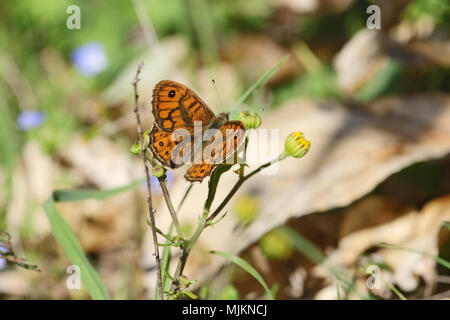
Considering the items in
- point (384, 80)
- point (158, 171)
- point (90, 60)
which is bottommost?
point (158, 171)

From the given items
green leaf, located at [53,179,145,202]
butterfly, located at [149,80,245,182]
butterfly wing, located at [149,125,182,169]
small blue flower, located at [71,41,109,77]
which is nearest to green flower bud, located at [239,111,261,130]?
butterfly, located at [149,80,245,182]

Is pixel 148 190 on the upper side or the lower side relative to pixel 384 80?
lower

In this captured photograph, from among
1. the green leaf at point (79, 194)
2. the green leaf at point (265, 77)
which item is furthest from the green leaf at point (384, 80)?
the green leaf at point (79, 194)

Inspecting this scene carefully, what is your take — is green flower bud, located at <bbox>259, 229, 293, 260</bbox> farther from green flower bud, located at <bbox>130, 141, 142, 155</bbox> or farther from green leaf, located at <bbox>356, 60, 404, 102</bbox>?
green leaf, located at <bbox>356, 60, 404, 102</bbox>

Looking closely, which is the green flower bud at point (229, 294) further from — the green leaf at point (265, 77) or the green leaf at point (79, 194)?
the green leaf at point (265, 77)

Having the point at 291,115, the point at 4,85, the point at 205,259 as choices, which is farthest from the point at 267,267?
the point at 4,85

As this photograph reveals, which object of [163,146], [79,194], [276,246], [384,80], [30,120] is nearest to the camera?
[163,146]

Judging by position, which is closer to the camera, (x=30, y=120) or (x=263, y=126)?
(x=263, y=126)
